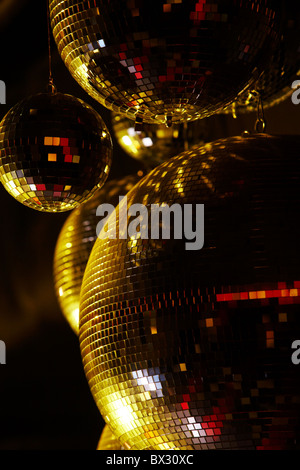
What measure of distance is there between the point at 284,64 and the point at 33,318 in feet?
3.51

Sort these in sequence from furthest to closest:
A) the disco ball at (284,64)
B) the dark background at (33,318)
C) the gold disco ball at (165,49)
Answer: the dark background at (33,318), the disco ball at (284,64), the gold disco ball at (165,49)

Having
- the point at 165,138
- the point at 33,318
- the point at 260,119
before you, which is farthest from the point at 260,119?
the point at 33,318

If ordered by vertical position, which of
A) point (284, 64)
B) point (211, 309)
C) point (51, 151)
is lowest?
point (211, 309)

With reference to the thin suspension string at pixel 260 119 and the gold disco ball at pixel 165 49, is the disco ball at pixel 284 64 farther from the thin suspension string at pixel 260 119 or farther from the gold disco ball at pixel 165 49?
the gold disco ball at pixel 165 49

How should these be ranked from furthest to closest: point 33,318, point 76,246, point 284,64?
1. point 33,318
2. point 76,246
3. point 284,64

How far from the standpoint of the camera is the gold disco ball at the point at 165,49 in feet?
2.49

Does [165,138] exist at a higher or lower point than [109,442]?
higher

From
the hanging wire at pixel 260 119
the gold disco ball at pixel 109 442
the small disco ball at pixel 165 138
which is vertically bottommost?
the gold disco ball at pixel 109 442

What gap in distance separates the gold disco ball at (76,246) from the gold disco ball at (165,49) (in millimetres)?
378

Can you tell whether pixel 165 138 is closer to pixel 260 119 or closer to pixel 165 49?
pixel 260 119

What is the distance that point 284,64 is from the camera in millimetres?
974

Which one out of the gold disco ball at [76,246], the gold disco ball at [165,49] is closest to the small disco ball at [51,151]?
the gold disco ball at [165,49]

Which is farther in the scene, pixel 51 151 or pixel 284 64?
pixel 284 64
